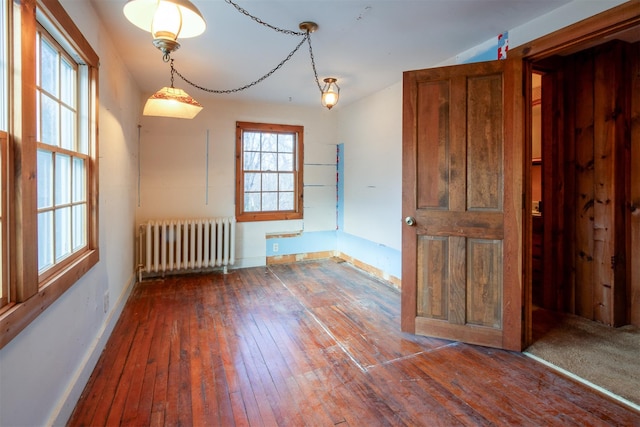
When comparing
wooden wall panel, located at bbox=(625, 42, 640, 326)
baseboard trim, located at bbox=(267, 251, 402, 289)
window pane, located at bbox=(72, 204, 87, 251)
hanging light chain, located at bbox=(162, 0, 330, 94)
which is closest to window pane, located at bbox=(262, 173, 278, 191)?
baseboard trim, located at bbox=(267, 251, 402, 289)

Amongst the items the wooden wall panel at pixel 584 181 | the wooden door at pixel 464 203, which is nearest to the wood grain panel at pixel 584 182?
the wooden wall panel at pixel 584 181

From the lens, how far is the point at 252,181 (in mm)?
5176

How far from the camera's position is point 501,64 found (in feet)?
8.30

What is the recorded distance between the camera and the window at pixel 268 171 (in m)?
5.07

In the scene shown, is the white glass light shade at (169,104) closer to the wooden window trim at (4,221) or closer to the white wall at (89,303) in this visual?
the white wall at (89,303)

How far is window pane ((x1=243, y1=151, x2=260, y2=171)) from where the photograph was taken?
16.8 ft

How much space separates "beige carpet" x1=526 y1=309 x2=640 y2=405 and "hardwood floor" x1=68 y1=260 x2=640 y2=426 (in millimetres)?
165

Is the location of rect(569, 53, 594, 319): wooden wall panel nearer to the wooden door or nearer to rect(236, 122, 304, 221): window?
the wooden door

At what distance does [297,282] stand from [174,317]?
1611 mm

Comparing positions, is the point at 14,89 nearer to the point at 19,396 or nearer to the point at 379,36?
the point at 19,396

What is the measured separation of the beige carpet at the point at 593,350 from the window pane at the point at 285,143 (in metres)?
3.93

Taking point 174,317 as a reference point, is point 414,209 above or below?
above

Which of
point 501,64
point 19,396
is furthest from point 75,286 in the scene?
point 501,64

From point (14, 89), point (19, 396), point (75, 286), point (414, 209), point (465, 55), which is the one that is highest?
point (465, 55)
